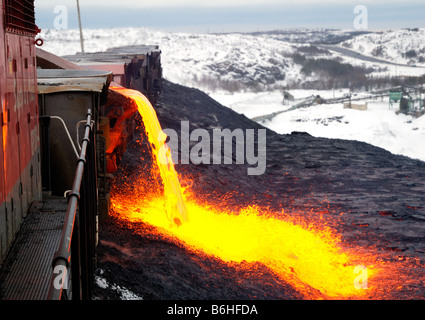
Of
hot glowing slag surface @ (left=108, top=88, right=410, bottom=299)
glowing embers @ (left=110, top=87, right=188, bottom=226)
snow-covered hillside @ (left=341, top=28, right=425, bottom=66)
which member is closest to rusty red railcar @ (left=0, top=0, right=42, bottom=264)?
hot glowing slag surface @ (left=108, top=88, right=410, bottom=299)

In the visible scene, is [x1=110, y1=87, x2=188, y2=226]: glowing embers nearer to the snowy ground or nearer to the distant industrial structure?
the snowy ground

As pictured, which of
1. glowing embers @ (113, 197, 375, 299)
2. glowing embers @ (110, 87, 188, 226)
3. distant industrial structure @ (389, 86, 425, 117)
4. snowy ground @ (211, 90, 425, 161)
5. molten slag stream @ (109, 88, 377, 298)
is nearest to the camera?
glowing embers @ (113, 197, 375, 299)

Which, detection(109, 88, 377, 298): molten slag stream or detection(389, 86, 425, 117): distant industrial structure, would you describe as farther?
detection(389, 86, 425, 117): distant industrial structure

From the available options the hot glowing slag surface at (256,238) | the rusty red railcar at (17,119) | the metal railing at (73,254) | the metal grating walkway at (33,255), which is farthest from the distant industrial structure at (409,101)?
A: the metal railing at (73,254)

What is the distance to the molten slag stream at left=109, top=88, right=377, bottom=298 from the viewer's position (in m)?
7.86

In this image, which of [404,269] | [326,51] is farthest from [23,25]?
[326,51]

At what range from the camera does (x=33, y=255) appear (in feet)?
13.1

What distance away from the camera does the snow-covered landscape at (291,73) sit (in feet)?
141

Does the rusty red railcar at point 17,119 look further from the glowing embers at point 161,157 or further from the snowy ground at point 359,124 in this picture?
the snowy ground at point 359,124

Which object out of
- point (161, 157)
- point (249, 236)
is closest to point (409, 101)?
point (161, 157)

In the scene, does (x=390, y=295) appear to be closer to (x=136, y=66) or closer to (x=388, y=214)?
(x=388, y=214)

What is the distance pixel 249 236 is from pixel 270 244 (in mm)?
545
